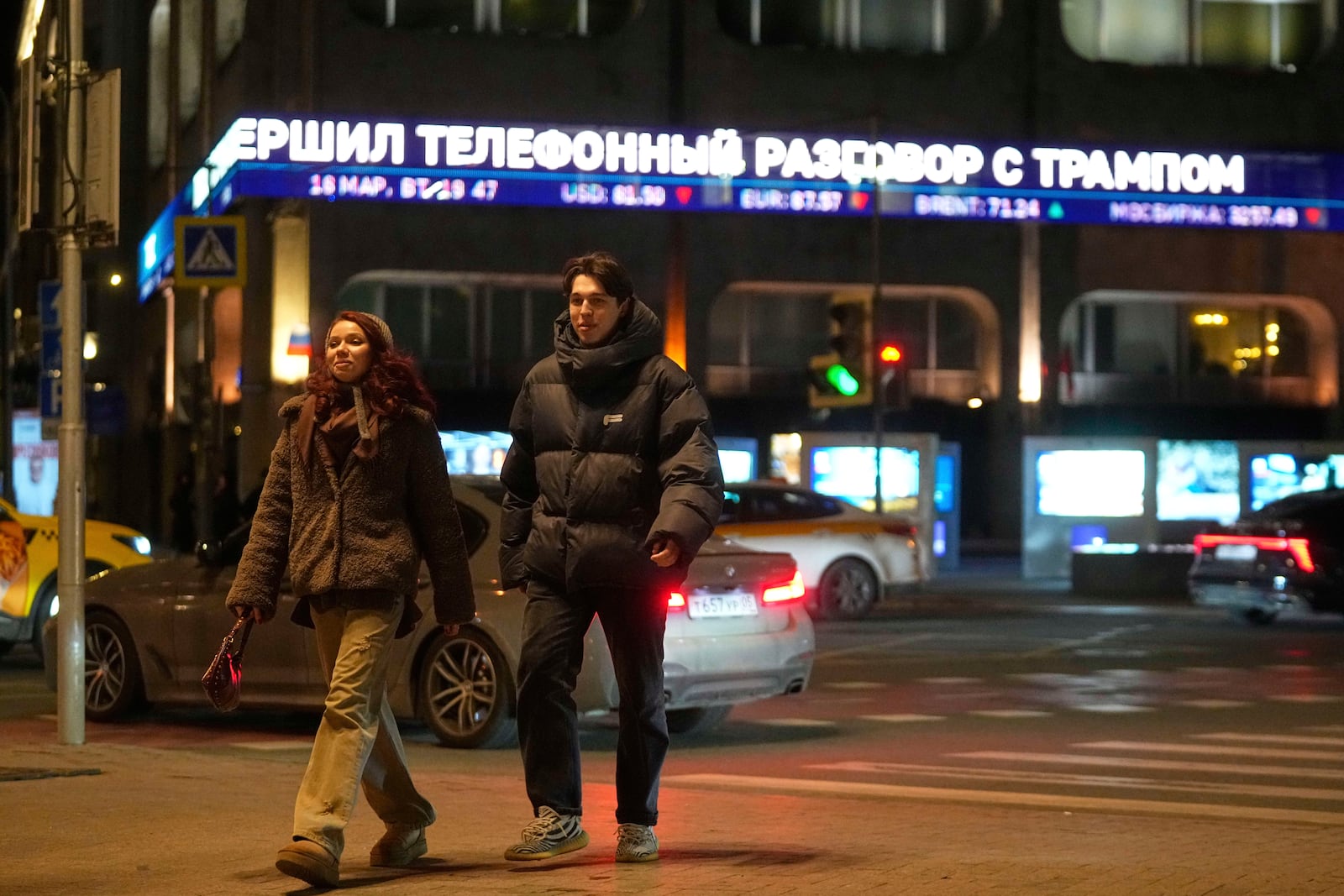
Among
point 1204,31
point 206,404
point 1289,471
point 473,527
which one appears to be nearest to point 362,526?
point 473,527

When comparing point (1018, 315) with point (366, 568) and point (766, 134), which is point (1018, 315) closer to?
point (766, 134)

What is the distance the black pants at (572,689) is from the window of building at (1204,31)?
38.2 meters

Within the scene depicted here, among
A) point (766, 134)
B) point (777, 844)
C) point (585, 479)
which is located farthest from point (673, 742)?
point (766, 134)

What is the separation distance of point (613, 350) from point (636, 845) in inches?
64.6

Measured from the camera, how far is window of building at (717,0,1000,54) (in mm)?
43250

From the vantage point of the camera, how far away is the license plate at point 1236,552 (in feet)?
78.6

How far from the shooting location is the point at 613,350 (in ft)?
24.5

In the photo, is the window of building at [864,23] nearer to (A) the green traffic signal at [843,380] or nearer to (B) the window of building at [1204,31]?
(B) the window of building at [1204,31]

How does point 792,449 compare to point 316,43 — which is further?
point 316,43

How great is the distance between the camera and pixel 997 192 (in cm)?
4194

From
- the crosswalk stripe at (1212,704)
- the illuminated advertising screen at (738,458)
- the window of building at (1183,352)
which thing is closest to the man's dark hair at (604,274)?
the crosswalk stripe at (1212,704)

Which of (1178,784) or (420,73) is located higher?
(420,73)

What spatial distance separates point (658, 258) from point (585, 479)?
1359 inches

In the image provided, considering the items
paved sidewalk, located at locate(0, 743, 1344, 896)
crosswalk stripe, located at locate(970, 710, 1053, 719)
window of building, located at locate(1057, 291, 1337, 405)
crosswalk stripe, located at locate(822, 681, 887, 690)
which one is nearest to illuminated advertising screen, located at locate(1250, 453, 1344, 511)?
window of building, located at locate(1057, 291, 1337, 405)
